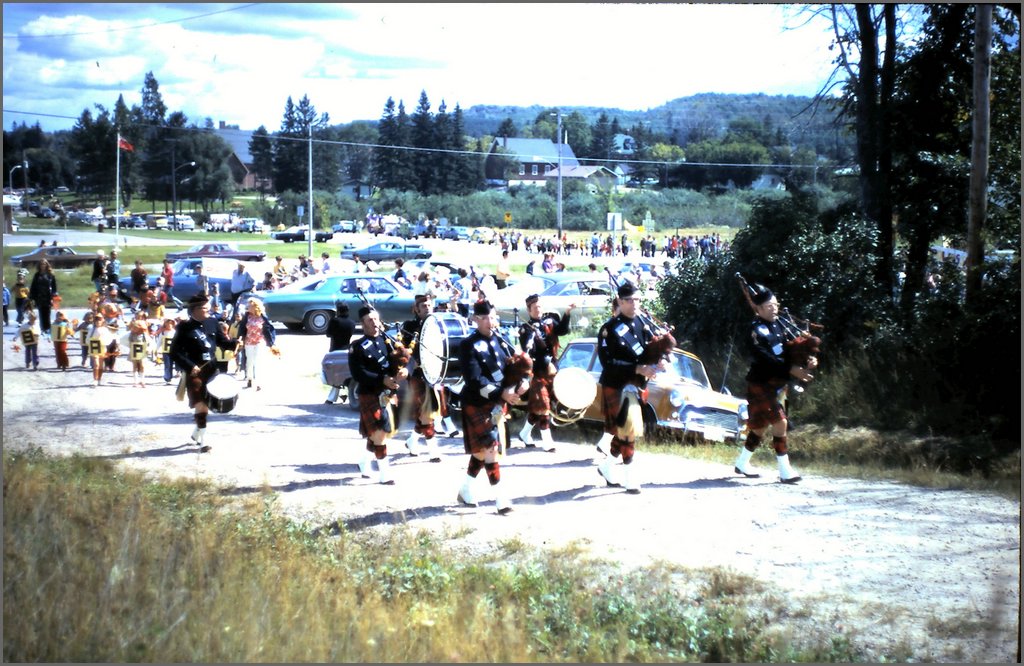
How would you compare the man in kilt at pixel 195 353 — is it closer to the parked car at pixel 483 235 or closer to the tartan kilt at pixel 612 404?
the tartan kilt at pixel 612 404

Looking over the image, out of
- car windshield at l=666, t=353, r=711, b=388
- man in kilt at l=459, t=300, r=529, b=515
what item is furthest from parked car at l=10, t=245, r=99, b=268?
car windshield at l=666, t=353, r=711, b=388

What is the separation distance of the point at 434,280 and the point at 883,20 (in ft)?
30.5

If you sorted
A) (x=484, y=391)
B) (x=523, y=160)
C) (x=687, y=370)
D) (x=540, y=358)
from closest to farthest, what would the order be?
(x=484, y=391), (x=540, y=358), (x=687, y=370), (x=523, y=160)

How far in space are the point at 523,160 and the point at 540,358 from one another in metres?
5.07

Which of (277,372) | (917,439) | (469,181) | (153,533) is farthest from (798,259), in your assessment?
(153,533)

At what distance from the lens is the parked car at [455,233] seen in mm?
16266

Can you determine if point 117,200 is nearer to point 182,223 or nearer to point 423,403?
point 182,223

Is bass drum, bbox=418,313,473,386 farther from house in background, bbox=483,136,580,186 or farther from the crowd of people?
house in background, bbox=483,136,580,186

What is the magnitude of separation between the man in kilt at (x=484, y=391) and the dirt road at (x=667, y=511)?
25.8 inches

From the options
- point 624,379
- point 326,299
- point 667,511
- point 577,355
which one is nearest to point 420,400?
point 624,379

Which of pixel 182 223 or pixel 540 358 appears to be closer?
pixel 540 358

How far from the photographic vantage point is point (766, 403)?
11.1 meters

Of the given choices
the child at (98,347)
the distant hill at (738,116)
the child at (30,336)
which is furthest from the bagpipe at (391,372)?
the distant hill at (738,116)

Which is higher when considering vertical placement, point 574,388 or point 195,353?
point 195,353
